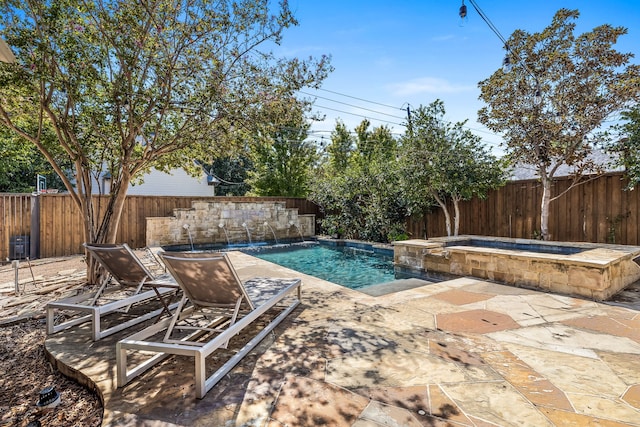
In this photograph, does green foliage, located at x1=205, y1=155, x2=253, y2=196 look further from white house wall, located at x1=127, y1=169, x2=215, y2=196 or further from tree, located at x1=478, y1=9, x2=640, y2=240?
tree, located at x1=478, y1=9, x2=640, y2=240

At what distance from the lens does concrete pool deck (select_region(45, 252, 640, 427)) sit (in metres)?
1.81

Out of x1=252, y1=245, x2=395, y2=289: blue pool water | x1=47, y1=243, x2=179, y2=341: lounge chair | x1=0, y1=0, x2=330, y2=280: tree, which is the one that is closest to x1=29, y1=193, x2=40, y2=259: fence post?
x1=0, y1=0, x2=330, y2=280: tree

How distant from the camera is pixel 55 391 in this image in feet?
6.91

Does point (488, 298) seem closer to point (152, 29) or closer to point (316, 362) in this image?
point (316, 362)

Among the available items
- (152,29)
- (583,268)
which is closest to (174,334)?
(152,29)

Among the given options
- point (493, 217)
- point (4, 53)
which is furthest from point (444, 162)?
point (4, 53)

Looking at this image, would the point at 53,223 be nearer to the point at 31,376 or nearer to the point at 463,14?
the point at 31,376

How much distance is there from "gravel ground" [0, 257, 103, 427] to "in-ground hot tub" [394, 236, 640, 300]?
17.0 ft

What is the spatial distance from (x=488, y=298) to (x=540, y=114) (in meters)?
5.22

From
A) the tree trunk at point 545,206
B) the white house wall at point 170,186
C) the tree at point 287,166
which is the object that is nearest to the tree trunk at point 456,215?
the tree trunk at point 545,206

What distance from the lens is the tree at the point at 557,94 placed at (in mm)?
6344

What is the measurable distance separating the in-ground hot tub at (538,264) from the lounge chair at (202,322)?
3.67 meters

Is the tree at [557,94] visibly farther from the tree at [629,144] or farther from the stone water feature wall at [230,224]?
the stone water feature wall at [230,224]

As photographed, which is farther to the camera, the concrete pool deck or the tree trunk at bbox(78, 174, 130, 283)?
the tree trunk at bbox(78, 174, 130, 283)
